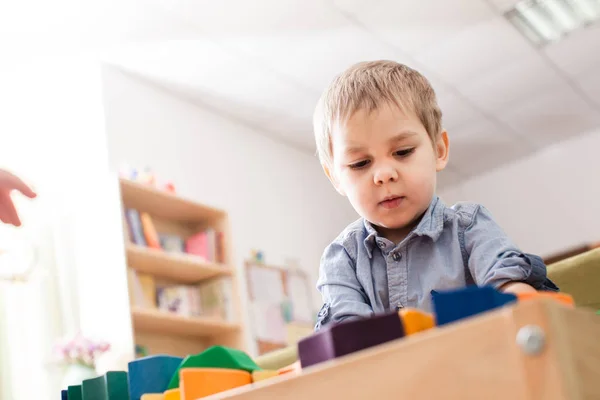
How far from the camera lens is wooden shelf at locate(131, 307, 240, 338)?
10.7 ft

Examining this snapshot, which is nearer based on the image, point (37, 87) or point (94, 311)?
point (94, 311)

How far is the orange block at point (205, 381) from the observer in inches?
28.9

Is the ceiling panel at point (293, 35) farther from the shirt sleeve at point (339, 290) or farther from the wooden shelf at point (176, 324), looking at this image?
the shirt sleeve at point (339, 290)

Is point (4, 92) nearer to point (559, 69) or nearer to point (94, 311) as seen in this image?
point (94, 311)

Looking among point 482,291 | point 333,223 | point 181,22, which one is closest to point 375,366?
point 482,291

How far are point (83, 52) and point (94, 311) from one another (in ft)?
4.77

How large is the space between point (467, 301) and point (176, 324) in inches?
122

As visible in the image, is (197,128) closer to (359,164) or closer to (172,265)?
(172,265)

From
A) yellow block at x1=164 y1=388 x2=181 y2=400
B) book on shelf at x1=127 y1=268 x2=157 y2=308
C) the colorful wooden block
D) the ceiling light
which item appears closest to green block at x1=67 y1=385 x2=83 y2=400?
yellow block at x1=164 y1=388 x2=181 y2=400

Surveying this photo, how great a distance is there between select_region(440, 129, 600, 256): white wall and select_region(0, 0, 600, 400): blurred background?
0.68 ft

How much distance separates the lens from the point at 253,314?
168 inches

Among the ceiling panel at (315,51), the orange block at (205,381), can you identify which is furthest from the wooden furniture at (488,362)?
the ceiling panel at (315,51)

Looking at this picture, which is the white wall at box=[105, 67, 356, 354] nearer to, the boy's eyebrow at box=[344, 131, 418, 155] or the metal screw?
the boy's eyebrow at box=[344, 131, 418, 155]

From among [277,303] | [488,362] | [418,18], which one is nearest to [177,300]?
[277,303]
